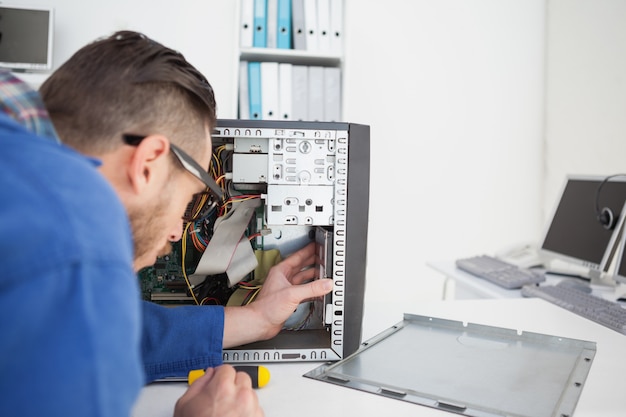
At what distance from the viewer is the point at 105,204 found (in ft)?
1.20

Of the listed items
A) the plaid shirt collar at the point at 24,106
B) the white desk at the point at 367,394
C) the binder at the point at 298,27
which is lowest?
the white desk at the point at 367,394

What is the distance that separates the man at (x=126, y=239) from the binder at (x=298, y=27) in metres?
1.48

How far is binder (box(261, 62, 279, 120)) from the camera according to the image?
221cm

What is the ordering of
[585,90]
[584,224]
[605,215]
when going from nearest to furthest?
[605,215]
[584,224]
[585,90]

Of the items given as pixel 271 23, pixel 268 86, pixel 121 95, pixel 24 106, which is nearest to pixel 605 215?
pixel 268 86

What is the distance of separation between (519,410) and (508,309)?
23.3 inches

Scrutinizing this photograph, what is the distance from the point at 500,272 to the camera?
1.85 meters

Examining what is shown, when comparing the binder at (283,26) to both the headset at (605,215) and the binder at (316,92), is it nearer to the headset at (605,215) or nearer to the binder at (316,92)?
the binder at (316,92)

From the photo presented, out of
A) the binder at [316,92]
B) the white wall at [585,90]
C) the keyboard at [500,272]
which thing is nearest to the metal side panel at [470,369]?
the keyboard at [500,272]

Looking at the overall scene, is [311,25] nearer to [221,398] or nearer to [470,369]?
[470,369]

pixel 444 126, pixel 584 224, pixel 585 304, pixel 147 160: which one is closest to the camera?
pixel 147 160

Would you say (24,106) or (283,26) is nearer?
(24,106)

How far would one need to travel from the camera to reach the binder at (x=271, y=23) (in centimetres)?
219

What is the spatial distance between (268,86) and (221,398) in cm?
176
